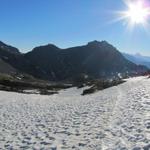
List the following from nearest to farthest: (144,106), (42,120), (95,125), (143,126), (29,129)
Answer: (143,126) → (95,125) → (29,129) → (144,106) → (42,120)

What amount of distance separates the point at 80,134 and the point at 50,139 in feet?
6.02

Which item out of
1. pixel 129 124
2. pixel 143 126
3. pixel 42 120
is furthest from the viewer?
pixel 42 120

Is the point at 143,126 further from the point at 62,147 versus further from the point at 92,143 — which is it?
the point at 62,147

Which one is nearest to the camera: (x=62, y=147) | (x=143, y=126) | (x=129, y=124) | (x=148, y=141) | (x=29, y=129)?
(x=148, y=141)

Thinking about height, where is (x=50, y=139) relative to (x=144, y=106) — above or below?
below

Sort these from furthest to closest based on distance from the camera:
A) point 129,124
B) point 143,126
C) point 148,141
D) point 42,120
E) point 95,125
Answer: point 42,120
point 95,125
point 129,124
point 143,126
point 148,141

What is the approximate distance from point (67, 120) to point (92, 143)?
8.12m

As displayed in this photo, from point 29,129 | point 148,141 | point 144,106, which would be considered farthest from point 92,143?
point 144,106

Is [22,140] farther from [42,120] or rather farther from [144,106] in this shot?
[144,106]

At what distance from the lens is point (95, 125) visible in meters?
19.7

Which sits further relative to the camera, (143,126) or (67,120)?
(67,120)

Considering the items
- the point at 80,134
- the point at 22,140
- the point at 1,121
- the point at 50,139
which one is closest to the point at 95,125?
the point at 80,134

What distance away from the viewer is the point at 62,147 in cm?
1529

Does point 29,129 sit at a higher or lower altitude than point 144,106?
lower
